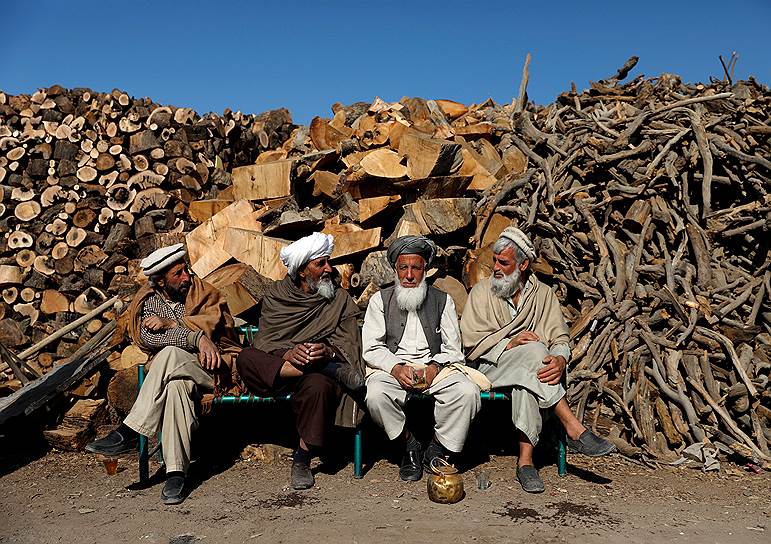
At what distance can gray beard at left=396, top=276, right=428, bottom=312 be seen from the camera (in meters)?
5.04

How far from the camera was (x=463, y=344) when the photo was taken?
521 cm

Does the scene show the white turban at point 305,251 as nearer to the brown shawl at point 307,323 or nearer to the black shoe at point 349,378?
the brown shawl at point 307,323

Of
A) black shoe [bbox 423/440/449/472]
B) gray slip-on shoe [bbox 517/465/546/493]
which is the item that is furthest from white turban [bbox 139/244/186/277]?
gray slip-on shoe [bbox 517/465/546/493]

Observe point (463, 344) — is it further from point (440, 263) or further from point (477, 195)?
point (477, 195)

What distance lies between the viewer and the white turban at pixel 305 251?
517 cm

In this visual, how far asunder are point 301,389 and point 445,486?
119cm

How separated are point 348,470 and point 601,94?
4990 mm

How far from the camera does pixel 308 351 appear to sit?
4766 mm

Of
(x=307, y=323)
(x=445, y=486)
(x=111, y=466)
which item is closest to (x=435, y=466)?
(x=445, y=486)

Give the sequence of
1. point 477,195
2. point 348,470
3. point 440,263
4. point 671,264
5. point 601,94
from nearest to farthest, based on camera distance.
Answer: point 348,470 < point 671,264 < point 440,263 < point 477,195 < point 601,94

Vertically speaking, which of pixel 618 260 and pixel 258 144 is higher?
pixel 258 144

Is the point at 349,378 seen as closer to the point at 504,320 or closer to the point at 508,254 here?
the point at 504,320

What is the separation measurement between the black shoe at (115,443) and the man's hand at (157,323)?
0.76 m

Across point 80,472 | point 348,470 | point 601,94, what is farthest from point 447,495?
point 601,94
